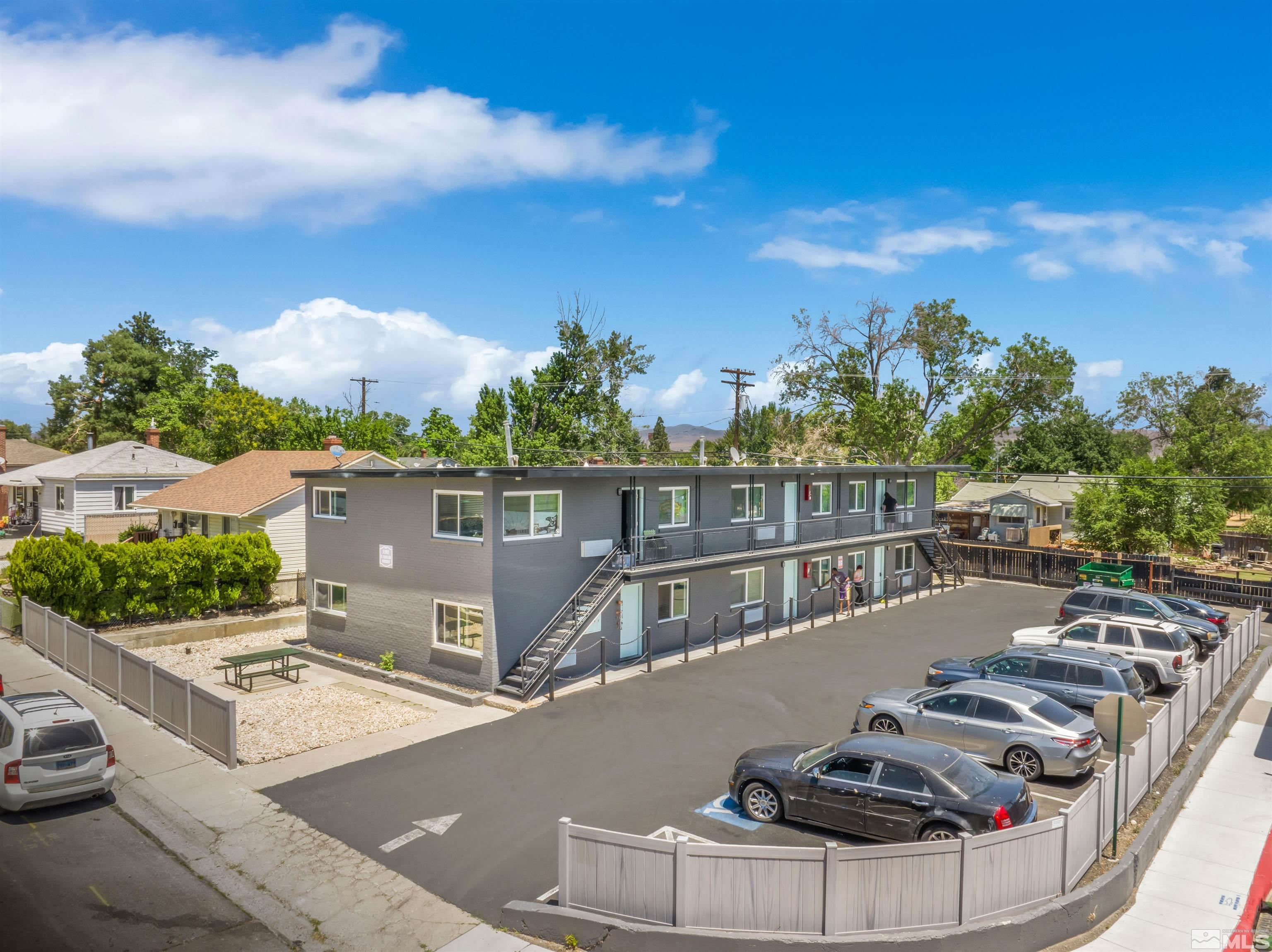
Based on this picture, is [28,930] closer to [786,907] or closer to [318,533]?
[786,907]

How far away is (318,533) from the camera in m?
24.5

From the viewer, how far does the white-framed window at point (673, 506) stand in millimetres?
24094

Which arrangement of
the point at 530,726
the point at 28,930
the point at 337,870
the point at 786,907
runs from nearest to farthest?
the point at 786,907, the point at 28,930, the point at 337,870, the point at 530,726

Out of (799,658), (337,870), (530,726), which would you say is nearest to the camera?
(337,870)

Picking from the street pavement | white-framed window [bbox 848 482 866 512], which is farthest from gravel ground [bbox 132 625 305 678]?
white-framed window [bbox 848 482 866 512]

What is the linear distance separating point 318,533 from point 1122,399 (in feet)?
292

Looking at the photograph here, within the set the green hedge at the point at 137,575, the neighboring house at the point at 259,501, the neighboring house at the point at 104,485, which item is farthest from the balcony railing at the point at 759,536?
the neighboring house at the point at 104,485

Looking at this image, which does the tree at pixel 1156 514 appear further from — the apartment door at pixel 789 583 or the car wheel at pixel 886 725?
the car wheel at pixel 886 725

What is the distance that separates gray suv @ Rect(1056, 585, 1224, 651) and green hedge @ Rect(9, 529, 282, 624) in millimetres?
27284

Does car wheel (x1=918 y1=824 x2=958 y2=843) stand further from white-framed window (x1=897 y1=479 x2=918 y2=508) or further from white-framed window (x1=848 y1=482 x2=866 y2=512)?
white-framed window (x1=897 y1=479 x2=918 y2=508)

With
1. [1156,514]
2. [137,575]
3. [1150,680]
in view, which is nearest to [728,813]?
[1150,680]

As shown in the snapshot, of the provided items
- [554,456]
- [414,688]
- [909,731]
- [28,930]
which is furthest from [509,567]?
[554,456]

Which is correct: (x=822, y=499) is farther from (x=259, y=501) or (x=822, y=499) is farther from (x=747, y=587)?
(x=259, y=501)

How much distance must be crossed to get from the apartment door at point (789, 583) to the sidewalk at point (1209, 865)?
1363 cm
